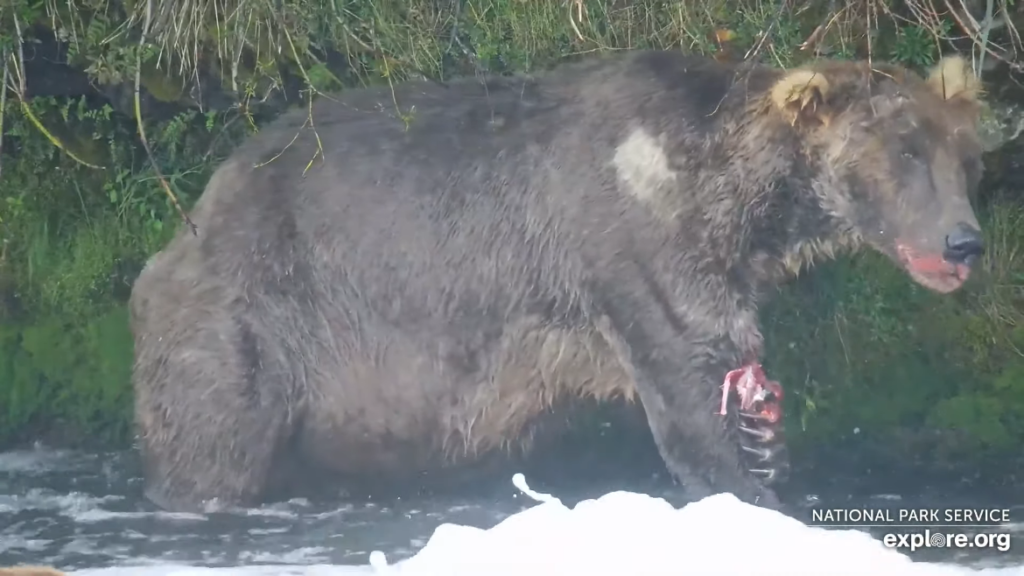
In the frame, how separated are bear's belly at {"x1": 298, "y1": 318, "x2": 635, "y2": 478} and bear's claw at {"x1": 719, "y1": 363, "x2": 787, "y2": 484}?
1.14 ft

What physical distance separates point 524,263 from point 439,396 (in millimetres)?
519

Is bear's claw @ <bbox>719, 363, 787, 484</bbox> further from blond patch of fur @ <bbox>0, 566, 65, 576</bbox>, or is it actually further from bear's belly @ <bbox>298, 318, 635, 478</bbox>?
blond patch of fur @ <bbox>0, 566, 65, 576</bbox>

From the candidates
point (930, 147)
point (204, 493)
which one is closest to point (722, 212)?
point (930, 147)

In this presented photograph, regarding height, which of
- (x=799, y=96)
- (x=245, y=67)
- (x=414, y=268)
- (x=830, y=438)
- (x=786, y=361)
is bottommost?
(x=830, y=438)

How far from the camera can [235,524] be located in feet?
12.9

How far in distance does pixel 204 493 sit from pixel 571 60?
189 cm

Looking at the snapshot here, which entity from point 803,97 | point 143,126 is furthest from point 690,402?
point 143,126

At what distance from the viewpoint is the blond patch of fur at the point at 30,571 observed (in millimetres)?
3879

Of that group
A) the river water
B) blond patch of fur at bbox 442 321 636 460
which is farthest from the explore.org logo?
blond patch of fur at bbox 442 321 636 460

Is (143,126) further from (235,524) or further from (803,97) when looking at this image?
(803,97)

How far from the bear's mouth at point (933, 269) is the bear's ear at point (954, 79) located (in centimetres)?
53

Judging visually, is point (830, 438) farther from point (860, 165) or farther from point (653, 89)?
point (653, 89)

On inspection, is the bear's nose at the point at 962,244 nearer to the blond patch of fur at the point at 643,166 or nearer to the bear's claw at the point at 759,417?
the bear's claw at the point at 759,417

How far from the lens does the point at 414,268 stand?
12.8 feet
